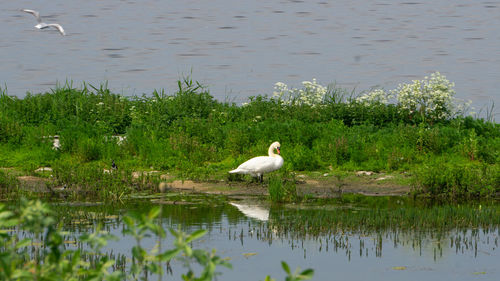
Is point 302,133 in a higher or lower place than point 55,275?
higher

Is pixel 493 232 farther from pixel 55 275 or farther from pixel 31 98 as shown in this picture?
pixel 31 98

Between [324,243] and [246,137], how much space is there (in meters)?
6.22

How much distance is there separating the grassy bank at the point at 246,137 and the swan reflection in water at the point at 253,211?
218 centimetres

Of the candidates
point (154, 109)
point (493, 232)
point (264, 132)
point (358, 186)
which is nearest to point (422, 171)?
point (358, 186)

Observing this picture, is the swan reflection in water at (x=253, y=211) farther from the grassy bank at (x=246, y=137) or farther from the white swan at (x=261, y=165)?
the grassy bank at (x=246, y=137)

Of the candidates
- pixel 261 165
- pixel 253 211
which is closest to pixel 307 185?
pixel 261 165

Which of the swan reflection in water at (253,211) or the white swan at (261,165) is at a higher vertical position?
the white swan at (261,165)

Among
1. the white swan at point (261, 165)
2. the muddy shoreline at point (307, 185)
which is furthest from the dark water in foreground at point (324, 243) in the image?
the white swan at point (261, 165)

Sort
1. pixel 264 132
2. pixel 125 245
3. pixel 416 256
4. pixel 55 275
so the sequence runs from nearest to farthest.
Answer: pixel 55 275 < pixel 416 256 < pixel 125 245 < pixel 264 132

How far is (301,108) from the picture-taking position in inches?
728

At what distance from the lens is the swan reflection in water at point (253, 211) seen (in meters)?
12.0

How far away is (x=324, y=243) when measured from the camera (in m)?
10.4

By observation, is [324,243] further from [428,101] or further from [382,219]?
[428,101]

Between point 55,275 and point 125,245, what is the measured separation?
5119 millimetres
